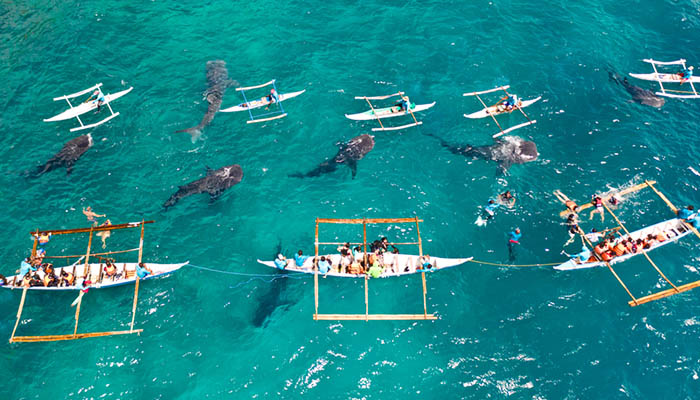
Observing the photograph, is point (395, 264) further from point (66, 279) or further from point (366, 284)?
point (66, 279)

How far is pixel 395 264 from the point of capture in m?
34.1

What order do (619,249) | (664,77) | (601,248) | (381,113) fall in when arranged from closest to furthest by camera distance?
(619,249) → (601,248) → (381,113) → (664,77)

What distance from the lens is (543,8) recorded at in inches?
2146

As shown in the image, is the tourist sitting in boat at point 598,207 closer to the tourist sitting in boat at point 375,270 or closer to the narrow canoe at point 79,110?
the tourist sitting in boat at point 375,270

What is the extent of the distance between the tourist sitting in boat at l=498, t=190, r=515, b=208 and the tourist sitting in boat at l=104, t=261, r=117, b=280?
32718 millimetres

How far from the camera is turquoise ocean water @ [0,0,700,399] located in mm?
30125

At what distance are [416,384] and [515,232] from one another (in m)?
14.5

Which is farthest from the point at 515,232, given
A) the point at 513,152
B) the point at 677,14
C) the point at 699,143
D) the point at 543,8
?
the point at 677,14

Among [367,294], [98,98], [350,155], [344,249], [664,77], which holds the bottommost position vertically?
[367,294]

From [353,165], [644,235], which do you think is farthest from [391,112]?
[644,235]

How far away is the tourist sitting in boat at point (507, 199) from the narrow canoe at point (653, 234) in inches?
258

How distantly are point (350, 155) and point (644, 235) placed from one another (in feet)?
86.3

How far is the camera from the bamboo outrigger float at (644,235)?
32375mm

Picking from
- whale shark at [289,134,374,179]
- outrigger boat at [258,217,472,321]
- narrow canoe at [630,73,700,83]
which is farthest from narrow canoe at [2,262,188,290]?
narrow canoe at [630,73,700,83]
